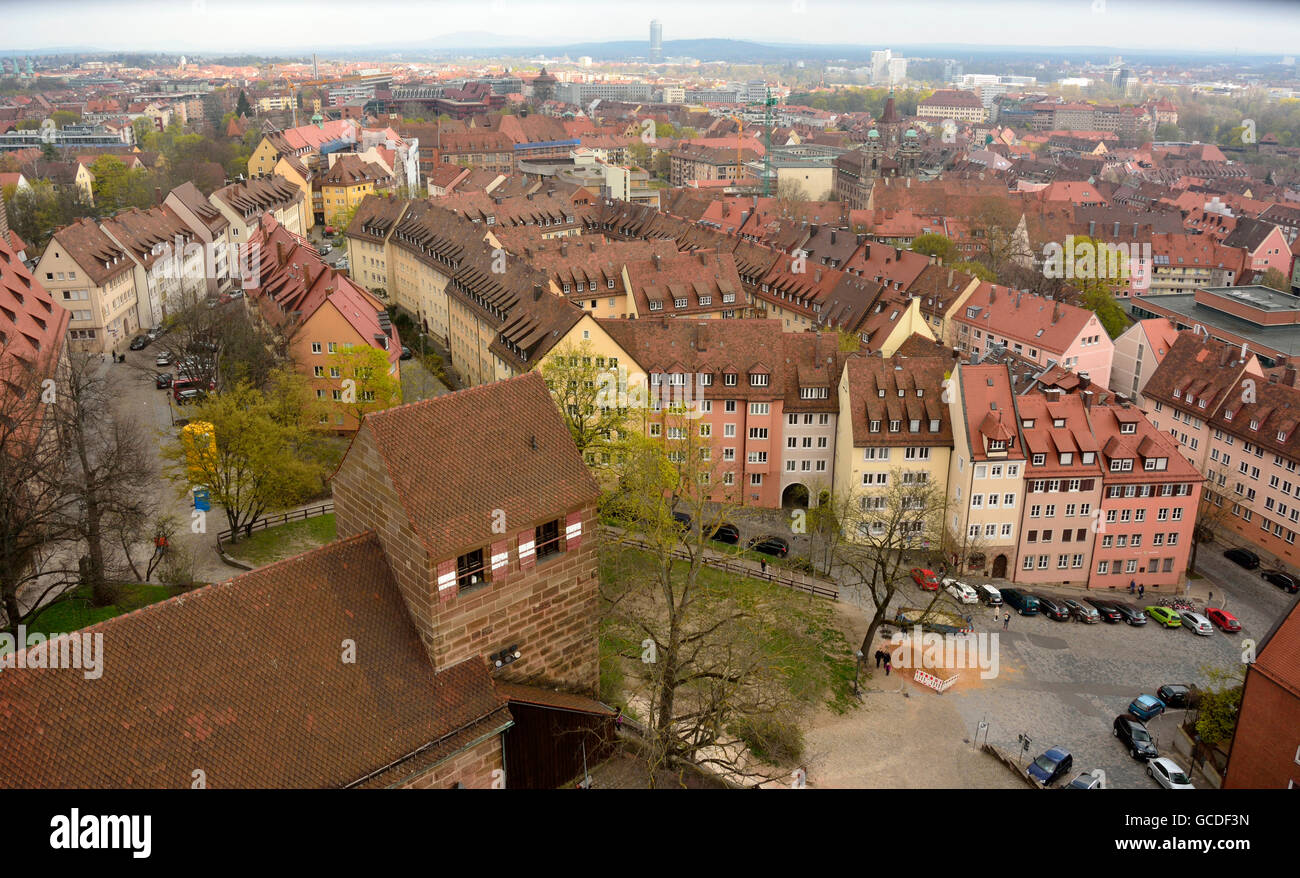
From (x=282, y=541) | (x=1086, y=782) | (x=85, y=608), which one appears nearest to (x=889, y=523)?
(x=1086, y=782)

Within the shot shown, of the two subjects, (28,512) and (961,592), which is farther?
(961,592)

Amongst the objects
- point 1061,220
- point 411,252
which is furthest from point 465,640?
point 1061,220

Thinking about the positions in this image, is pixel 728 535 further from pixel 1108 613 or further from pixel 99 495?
pixel 99 495

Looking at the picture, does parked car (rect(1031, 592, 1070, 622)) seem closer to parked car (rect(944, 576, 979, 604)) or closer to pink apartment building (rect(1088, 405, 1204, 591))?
parked car (rect(944, 576, 979, 604))

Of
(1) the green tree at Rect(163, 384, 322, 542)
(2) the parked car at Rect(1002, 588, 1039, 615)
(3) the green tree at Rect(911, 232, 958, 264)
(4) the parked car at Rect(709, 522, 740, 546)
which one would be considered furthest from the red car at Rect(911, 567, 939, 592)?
(3) the green tree at Rect(911, 232, 958, 264)

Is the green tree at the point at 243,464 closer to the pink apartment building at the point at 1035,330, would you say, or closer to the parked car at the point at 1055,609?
the parked car at the point at 1055,609

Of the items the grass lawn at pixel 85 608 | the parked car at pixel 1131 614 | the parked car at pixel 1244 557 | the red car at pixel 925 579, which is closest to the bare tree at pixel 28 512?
the grass lawn at pixel 85 608

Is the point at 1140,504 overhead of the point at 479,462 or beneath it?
beneath
